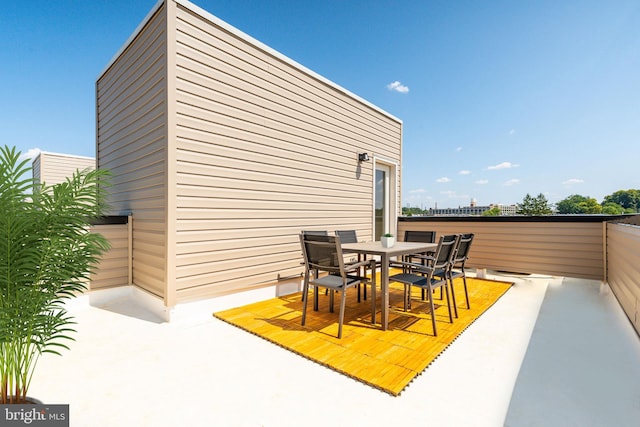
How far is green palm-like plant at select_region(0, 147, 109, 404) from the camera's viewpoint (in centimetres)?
125

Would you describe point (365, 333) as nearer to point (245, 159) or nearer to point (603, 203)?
point (245, 159)

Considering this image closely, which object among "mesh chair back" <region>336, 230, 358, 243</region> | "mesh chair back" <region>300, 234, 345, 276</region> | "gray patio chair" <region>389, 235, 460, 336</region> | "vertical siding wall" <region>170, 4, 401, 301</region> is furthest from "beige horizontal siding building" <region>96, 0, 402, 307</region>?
"gray patio chair" <region>389, 235, 460, 336</region>

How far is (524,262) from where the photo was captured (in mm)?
5355

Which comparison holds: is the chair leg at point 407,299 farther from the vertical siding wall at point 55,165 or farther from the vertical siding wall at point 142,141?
the vertical siding wall at point 55,165

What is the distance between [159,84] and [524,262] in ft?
21.9

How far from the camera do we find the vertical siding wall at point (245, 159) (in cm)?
318

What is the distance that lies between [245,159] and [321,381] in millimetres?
2789

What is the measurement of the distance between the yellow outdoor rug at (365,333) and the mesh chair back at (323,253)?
64 centimetres

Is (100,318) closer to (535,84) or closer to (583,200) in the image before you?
(535,84)

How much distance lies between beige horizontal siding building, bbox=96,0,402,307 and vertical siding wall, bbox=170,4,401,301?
0.5 inches

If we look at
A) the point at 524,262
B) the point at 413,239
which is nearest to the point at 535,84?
the point at 524,262

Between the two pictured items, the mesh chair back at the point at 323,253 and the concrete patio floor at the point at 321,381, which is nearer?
the concrete patio floor at the point at 321,381

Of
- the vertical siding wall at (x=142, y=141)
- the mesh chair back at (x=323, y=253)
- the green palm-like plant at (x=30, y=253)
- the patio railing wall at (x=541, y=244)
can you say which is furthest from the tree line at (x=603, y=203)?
the green palm-like plant at (x=30, y=253)

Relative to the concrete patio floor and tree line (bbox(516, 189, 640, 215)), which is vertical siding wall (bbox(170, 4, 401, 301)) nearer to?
the concrete patio floor
